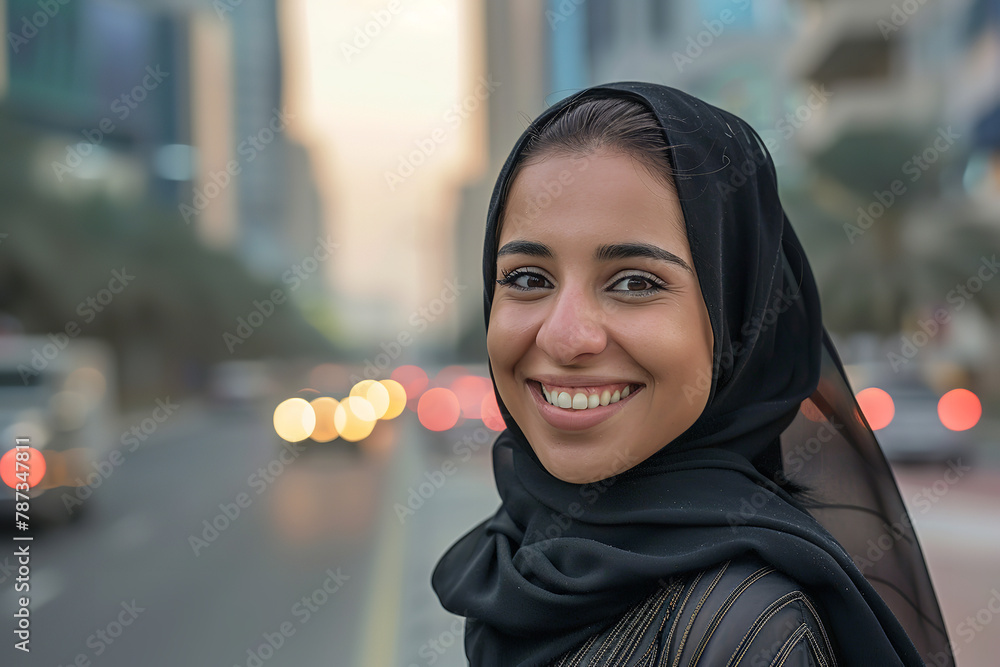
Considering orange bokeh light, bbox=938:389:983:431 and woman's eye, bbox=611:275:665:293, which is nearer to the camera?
woman's eye, bbox=611:275:665:293

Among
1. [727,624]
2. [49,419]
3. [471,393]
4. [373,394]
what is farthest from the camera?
[373,394]

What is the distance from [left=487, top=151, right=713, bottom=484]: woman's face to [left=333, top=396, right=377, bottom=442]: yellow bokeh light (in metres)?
14.5

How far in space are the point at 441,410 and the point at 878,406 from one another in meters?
9.95

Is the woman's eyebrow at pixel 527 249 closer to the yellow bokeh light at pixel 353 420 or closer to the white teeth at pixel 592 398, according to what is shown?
the white teeth at pixel 592 398

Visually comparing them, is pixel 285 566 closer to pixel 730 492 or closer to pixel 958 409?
pixel 730 492

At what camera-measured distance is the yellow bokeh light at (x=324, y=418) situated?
15.3 metres

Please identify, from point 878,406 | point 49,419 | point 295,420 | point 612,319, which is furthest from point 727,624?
point 295,420

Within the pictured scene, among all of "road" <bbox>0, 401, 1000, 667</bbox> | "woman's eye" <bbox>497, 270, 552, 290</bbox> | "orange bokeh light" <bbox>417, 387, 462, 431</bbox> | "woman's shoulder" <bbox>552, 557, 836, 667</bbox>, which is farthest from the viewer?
A: "orange bokeh light" <bbox>417, 387, 462, 431</bbox>

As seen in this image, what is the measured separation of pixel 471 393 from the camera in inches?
746

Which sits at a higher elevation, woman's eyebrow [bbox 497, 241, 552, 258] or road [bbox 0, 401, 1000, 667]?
woman's eyebrow [bbox 497, 241, 552, 258]

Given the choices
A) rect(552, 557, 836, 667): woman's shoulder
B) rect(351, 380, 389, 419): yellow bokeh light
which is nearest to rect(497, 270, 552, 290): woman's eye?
rect(552, 557, 836, 667): woman's shoulder

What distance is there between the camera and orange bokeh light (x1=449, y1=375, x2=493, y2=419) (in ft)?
58.7

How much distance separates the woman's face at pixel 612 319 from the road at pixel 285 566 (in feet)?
12.6

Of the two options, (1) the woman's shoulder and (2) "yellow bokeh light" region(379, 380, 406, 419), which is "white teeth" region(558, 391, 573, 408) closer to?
(1) the woman's shoulder
